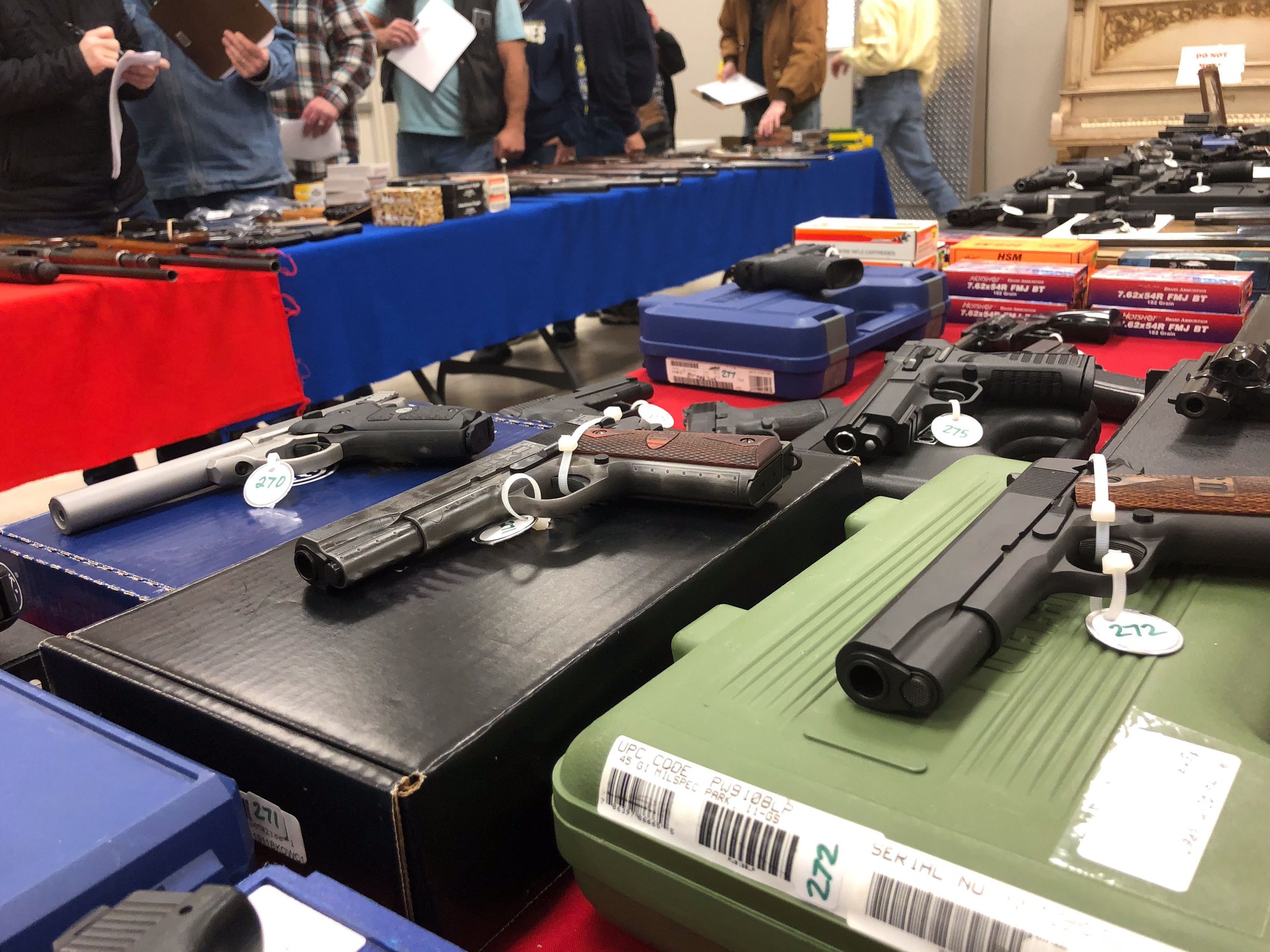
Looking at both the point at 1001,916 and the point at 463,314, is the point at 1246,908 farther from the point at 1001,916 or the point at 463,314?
the point at 463,314

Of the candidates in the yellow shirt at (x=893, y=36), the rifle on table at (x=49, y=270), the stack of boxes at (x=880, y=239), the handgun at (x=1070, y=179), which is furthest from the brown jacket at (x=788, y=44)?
the rifle on table at (x=49, y=270)

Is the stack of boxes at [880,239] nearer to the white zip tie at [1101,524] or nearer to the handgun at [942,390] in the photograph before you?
the handgun at [942,390]

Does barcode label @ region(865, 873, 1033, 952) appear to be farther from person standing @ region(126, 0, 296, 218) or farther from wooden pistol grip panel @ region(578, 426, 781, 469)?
person standing @ region(126, 0, 296, 218)

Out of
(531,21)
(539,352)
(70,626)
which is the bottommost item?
(539,352)

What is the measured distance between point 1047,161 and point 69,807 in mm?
7634

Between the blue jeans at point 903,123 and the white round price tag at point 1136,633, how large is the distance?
229 inches

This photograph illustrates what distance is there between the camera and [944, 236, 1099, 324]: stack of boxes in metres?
1.92

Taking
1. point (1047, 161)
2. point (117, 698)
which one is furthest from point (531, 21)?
point (117, 698)

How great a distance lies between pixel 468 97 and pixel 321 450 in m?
3.60

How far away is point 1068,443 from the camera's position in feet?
4.28

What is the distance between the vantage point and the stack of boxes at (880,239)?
2.11 metres

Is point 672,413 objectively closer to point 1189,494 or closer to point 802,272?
point 802,272

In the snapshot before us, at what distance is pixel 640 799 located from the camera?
0.58 meters

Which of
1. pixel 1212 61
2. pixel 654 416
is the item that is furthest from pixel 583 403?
pixel 1212 61
